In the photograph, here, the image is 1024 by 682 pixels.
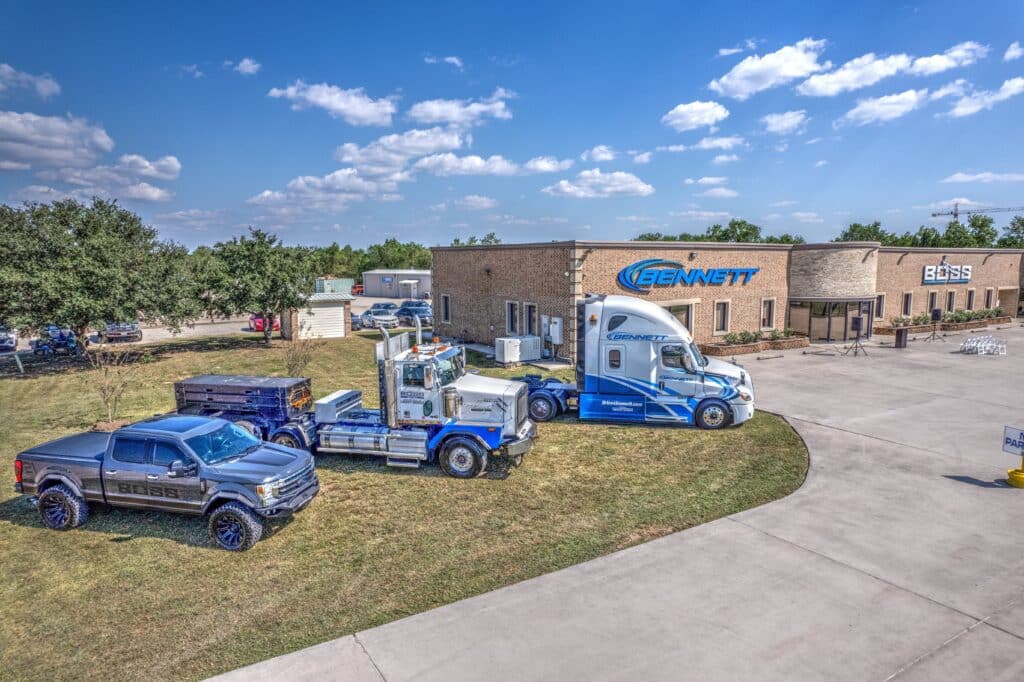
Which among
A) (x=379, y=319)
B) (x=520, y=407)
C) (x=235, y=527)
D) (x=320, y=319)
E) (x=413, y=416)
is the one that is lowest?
(x=235, y=527)

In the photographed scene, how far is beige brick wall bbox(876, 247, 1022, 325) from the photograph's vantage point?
37.0m

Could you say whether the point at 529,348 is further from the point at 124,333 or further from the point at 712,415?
the point at 124,333

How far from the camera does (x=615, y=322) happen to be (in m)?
16.8

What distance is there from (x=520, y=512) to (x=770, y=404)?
11182mm

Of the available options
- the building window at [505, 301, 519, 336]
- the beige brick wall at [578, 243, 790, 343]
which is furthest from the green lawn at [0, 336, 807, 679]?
the building window at [505, 301, 519, 336]

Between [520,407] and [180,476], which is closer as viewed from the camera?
[180,476]

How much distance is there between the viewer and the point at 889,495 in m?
11.9

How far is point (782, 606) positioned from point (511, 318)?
22.1 metres

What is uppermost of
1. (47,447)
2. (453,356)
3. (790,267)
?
(790,267)

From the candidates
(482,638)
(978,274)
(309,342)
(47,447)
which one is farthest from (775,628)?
(978,274)

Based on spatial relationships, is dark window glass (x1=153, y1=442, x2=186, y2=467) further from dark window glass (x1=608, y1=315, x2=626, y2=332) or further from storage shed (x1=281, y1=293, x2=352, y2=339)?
storage shed (x1=281, y1=293, x2=352, y2=339)

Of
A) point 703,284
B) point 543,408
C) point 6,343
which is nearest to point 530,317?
point 703,284

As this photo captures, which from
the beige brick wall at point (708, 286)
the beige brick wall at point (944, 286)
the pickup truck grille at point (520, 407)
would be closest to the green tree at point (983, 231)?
the beige brick wall at point (944, 286)

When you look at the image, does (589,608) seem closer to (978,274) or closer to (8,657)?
(8,657)
